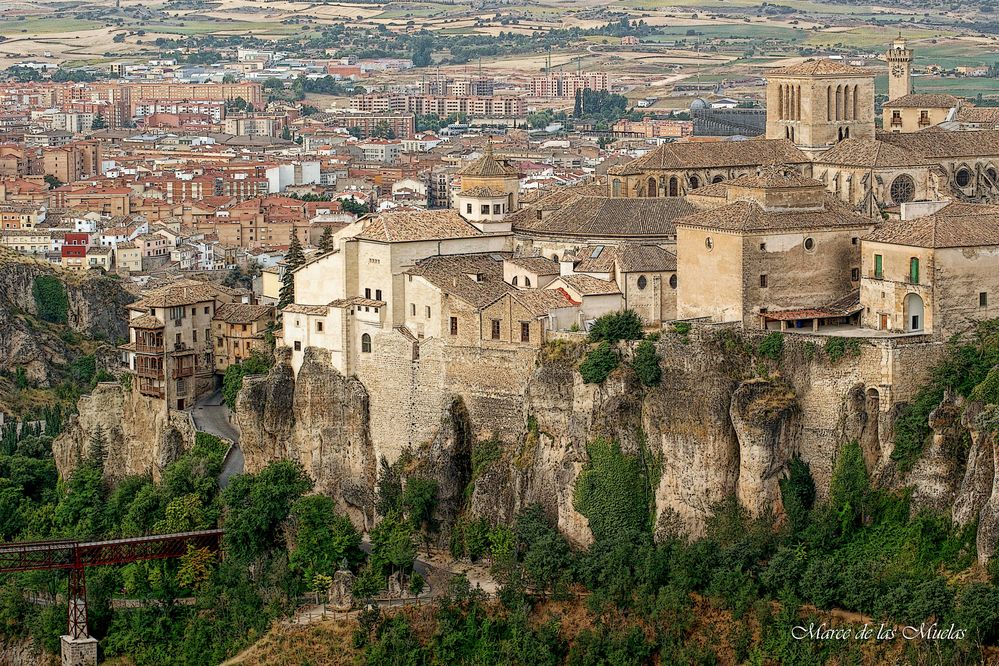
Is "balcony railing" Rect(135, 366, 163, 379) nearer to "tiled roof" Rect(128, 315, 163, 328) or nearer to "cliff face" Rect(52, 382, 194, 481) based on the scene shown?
"cliff face" Rect(52, 382, 194, 481)

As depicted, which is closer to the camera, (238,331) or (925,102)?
(238,331)

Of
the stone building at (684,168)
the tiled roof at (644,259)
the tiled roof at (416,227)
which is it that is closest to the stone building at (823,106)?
the stone building at (684,168)

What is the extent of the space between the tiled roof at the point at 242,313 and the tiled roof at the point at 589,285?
470 inches

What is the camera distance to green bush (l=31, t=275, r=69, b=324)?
3834 inches

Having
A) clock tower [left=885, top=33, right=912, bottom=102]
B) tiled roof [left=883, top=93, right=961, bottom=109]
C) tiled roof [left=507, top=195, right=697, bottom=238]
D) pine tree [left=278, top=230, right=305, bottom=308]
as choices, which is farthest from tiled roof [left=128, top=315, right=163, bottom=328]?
clock tower [left=885, top=33, right=912, bottom=102]

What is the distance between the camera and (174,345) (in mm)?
66688

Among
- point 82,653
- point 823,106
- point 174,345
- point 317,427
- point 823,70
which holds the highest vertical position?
point 823,70

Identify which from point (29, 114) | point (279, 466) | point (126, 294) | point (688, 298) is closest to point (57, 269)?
point (126, 294)

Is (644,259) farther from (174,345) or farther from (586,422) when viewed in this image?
(174,345)

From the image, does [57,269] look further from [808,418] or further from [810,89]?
[808,418]

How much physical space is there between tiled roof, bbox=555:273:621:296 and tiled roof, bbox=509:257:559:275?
126 cm

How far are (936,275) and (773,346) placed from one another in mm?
4052

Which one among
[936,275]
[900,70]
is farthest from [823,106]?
[936,275]

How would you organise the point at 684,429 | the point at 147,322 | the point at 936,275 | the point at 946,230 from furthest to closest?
the point at 147,322
the point at 684,429
the point at 946,230
the point at 936,275
